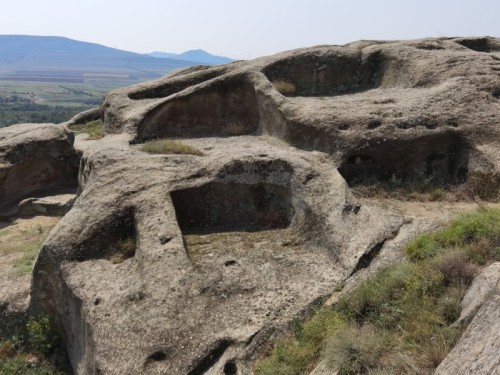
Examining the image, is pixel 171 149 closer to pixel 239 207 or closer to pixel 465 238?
pixel 239 207

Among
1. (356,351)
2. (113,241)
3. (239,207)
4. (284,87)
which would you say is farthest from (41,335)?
(284,87)

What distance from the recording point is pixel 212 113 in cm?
1628

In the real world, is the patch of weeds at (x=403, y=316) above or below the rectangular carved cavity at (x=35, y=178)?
above

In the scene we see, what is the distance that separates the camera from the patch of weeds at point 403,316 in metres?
5.20

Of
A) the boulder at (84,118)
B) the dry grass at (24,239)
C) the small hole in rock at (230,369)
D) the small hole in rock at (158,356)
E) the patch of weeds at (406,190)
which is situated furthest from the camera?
the boulder at (84,118)

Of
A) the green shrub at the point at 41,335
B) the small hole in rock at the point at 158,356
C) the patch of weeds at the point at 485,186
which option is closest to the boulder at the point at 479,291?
the small hole in rock at the point at 158,356

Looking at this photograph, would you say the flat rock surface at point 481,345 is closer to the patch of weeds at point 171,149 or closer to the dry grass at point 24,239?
the patch of weeds at point 171,149

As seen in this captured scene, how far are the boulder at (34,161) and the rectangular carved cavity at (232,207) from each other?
9.79 metres

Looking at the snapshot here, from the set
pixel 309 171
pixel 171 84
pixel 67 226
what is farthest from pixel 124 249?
pixel 171 84

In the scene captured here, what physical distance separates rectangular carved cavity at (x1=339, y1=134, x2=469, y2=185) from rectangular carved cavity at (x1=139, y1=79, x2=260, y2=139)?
495 cm

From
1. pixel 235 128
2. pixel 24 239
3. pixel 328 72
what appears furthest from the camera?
pixel 328 72

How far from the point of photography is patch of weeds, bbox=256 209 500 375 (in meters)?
5.20

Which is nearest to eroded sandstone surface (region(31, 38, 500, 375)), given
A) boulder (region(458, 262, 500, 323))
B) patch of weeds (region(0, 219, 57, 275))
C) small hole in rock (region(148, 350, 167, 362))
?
small hole in rock (region(148, 350, 167, 362))

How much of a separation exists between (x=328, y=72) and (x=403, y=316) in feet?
41.4
